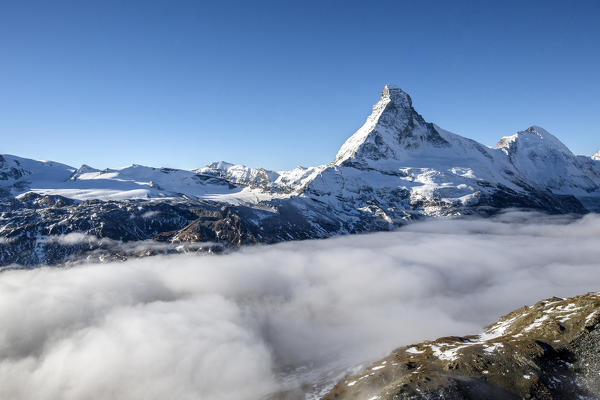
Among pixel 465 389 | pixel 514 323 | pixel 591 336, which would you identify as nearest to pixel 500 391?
pixel 465 389

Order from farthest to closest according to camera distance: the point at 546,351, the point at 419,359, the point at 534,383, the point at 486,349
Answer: the point at 419,359 < the point at 486,349 < the point at 546,351 < the point at 534,383

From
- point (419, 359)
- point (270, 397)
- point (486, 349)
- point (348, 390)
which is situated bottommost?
point (270, 397)

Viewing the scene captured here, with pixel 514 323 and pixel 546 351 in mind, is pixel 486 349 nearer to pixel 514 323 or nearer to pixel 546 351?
pixel 546 351

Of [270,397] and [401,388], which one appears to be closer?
[401,388]

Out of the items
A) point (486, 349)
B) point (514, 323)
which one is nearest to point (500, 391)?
point (486, 349)

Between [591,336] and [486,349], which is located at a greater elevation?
[591,336]

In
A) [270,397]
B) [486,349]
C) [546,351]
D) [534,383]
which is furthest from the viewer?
[270,397]
